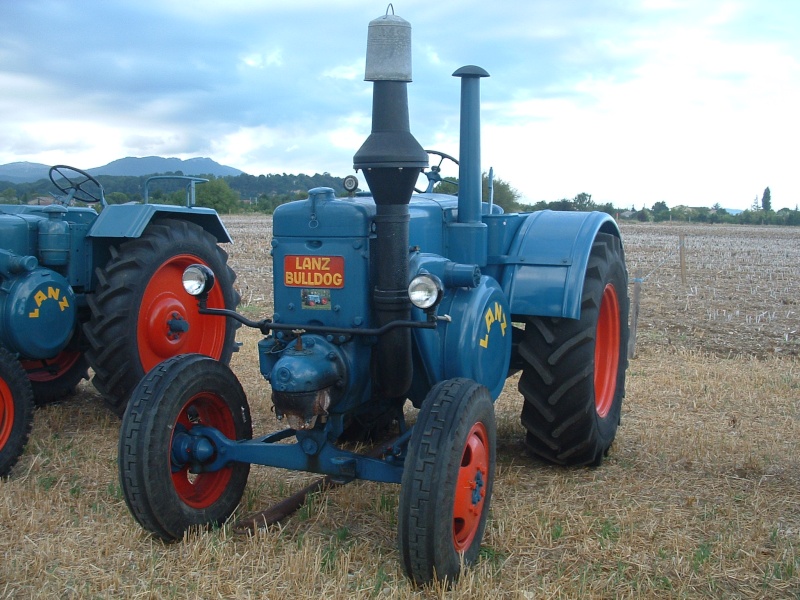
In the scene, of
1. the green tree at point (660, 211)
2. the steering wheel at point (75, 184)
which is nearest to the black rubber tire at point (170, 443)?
the steering wheel at point (75, 184)

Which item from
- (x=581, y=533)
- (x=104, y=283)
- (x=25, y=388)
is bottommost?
(x=581, y=533)

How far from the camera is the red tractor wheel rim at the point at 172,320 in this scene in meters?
5.08

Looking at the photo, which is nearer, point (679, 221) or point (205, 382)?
point (205, 382)

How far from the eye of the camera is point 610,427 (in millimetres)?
4668

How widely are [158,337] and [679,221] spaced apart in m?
44.8

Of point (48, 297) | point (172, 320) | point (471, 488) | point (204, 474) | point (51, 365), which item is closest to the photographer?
point (471, 488)

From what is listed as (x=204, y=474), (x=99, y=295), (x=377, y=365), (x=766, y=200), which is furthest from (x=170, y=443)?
(x=766, y=200)

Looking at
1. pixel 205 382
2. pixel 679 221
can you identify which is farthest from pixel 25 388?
pixel 679 221

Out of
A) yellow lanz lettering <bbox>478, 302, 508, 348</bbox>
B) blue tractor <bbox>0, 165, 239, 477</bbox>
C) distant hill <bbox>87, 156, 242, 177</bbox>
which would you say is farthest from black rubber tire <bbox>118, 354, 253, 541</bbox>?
distant hill <bbox>87, 156, 242, 177</bbox>

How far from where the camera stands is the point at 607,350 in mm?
5082

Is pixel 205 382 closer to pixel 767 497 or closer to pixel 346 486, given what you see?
pixel 346 486

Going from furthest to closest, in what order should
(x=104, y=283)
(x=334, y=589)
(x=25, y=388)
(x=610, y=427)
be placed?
1. (x=104, y=283)
2. (x=610, y=427)
3. (x=25, y=388)
4. (x=334, y=589)

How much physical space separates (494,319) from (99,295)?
2.55 m

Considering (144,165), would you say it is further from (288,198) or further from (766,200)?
(766,200)
